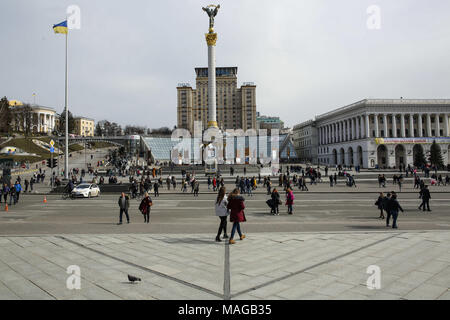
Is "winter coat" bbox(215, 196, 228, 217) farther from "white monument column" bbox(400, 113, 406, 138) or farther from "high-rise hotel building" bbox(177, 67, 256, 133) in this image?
"high-rise hotel building" bbox(177, 67, 256, 133)

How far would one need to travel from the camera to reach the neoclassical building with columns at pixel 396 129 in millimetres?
81000

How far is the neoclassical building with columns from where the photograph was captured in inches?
3189

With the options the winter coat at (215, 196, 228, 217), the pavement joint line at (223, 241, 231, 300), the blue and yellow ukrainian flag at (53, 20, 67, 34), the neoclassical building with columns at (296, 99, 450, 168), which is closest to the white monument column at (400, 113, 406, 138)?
the neoclassical building with columns at (296, 99, 450, 168)

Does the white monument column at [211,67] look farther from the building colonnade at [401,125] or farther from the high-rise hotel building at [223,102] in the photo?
the high-rise hotel building at [223,102]

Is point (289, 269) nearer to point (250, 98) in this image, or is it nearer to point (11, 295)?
point (11, 295)

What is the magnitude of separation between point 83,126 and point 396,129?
537 feet

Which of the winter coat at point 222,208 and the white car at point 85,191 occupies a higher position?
the winter coat at point 222,208

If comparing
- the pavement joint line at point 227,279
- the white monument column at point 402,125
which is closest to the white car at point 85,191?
the pavement joint line at point 227,279

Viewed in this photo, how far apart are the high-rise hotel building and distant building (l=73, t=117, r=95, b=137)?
6133 centimetres

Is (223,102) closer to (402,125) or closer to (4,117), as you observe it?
(402,125)

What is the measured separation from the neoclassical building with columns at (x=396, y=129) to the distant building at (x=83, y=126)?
480 feet

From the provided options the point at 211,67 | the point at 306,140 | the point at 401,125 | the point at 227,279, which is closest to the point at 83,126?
the point at 306,140

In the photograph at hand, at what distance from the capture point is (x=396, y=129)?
85.6 m

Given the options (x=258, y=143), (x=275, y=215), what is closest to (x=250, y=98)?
(x=258, y=143)
